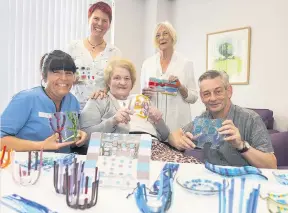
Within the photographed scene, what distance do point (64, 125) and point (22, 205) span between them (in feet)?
1.58

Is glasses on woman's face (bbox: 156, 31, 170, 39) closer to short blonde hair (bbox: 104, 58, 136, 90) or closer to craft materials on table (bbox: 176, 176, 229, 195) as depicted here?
short blonde hair (bbox: 104, 58, 136, 90)

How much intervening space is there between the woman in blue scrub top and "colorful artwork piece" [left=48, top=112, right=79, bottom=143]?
14 cm

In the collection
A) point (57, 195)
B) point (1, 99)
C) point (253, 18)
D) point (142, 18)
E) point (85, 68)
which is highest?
point (142, 18)

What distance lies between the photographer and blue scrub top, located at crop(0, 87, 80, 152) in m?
1.47

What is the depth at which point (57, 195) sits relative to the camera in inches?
35.1

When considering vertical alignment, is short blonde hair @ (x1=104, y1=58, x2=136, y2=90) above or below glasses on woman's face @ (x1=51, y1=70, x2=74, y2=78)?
above

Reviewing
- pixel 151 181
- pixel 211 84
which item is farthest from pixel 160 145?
pixel 151 181

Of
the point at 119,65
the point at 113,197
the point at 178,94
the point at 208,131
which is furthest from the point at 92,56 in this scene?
the point at 113,197

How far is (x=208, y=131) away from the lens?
1.25 m

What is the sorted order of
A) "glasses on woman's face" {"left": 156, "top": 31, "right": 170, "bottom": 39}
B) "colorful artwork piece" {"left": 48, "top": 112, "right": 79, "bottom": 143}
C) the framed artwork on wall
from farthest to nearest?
the framed artwork on wall, "glasses on woman's face" {"left": 156, "top": 31, "right": 170, "bottom": 39}, "colorful artwork piece" {"left": 48, "top": 112, "right": 79, "bottom": 143}

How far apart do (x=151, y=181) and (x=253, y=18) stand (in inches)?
132

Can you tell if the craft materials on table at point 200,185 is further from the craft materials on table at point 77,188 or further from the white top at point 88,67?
the white top at point 88,67

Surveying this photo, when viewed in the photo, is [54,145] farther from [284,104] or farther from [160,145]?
[284,104]

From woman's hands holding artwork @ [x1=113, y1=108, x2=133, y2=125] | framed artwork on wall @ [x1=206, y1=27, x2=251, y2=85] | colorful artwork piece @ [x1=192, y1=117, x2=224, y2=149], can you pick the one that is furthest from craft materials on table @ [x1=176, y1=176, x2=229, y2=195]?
framed artwork on wall @ [x1=206, y1=27, x2=251, y2=85]
